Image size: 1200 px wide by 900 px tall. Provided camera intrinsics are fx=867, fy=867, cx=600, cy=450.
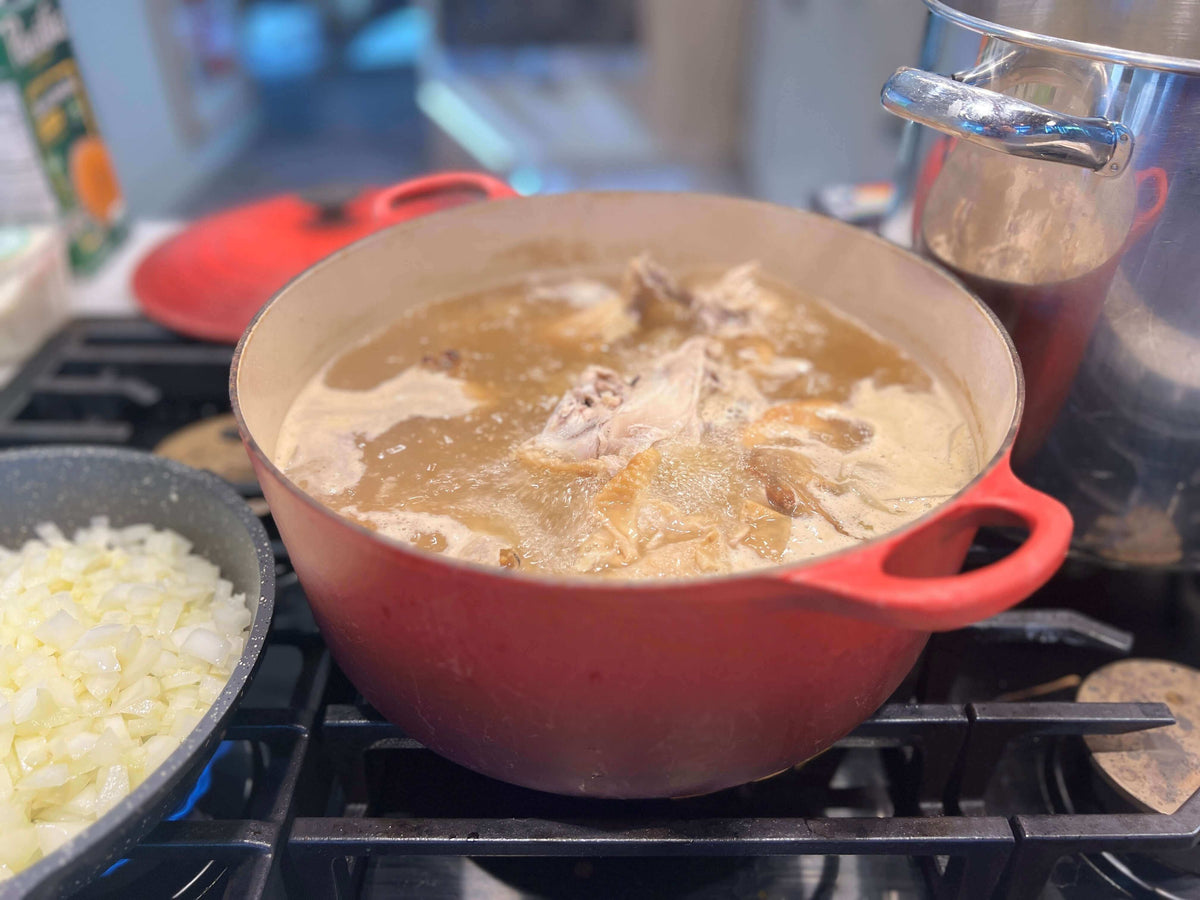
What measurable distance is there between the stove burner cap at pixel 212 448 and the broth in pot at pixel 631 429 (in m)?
0.24

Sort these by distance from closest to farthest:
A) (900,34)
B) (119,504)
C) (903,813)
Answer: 1. (903,813)
2. (119,504)
3. (900,34)

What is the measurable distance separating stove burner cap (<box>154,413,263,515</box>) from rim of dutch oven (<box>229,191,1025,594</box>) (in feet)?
1.16

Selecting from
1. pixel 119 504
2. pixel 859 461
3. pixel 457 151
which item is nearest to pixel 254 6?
pixel 457 151

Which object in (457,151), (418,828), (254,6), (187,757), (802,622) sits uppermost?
(802,622)

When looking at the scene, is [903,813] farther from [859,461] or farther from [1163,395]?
[1163,395]

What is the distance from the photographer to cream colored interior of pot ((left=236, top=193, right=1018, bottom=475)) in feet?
3.10

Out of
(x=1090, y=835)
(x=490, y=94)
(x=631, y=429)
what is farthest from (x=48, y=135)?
(x=490, y=94)

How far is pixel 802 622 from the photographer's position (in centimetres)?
63

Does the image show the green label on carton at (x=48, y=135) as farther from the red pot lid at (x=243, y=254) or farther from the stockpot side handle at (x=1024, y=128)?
the stockpot side handle at (x=1024, y=128)

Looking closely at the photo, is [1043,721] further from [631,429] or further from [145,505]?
→ [145,505]

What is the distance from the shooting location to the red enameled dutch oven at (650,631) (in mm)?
590

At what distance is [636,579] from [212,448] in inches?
33.4

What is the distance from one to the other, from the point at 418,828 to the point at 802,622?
37 centimetres

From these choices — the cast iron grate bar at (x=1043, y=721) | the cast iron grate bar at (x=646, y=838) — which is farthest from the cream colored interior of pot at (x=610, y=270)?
the cast iron grate bar at (x=646, y=838)
